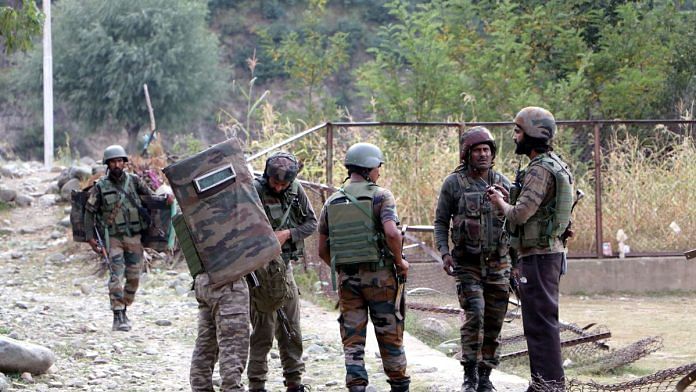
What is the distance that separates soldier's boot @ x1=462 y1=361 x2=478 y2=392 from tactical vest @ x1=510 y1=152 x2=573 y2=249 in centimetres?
98

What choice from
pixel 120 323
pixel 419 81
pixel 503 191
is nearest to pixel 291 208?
pixel 503 191

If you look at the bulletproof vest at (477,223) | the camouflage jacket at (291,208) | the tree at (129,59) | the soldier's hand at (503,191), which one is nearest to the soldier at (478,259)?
the bulletproof vest at (477,223)

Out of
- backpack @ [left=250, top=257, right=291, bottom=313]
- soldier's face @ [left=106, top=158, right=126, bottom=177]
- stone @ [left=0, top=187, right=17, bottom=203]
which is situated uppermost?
stone @ [left=0, top=187, right=17, bottom=203]

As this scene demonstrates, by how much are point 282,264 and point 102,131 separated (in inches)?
1931

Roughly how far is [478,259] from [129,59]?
38.2 metres

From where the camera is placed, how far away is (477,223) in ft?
22.7

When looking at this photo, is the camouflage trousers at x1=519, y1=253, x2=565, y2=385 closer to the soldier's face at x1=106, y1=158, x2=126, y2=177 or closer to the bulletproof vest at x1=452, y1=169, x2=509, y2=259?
the bulletproof vest at x1=452, y1=169, x2=509, y2=259

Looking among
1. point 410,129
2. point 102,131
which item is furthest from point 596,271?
point 102,131

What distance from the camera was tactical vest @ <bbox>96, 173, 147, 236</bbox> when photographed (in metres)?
10.3

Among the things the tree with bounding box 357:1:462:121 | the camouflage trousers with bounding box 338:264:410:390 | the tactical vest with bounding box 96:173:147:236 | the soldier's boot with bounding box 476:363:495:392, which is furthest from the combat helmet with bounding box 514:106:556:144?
the tree with bounding box 357:1:462:121

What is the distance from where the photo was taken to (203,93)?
4756cm

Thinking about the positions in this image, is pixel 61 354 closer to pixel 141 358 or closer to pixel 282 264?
pixel 141 358

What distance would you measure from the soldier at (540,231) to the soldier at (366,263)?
0.67 m

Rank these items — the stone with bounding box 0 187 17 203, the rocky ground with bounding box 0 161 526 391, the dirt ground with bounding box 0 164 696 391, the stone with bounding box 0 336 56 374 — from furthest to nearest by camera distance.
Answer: the stone with bounding box 0 187 17 203
the dirt ground with bounding box 0 164 696 391
the rocky ground with bounding box 0 161 526 391
the stone with bounding box 0 336 56 374
